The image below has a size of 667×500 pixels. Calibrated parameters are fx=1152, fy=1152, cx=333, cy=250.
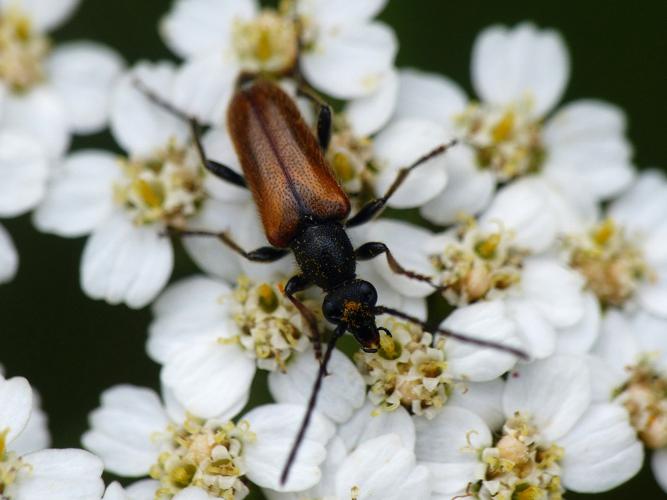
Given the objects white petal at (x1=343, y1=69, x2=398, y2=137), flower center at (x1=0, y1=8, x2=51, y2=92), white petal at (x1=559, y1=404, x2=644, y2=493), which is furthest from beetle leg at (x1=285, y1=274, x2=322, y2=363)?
flower center at (x1=0, y1=8, x2=51, y2=92)

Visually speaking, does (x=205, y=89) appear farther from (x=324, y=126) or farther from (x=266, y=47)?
(x=324, y=126)

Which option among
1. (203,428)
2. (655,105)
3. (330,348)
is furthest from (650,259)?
(203,428)

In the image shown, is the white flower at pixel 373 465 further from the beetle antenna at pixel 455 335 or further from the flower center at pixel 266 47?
the flower center at pixel 266 47

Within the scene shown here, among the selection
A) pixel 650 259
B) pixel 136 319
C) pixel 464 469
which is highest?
pixel 650 259

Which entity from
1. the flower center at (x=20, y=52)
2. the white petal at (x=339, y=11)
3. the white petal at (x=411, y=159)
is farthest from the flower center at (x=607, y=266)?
the flower center at (x=20, y=52)

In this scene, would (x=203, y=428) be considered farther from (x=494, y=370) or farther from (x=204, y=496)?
(x=494, y=370)

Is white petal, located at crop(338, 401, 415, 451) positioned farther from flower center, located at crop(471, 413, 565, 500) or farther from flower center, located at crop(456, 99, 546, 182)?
flower center, located at crop(456, 99, 546, 182)
